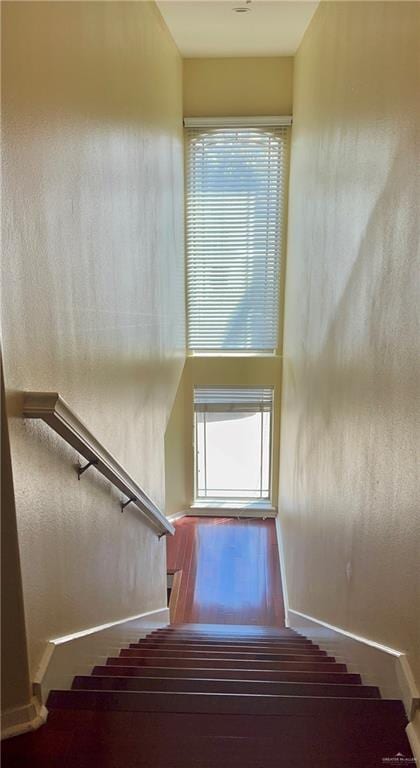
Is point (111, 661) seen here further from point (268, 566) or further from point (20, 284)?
point (268, 566)

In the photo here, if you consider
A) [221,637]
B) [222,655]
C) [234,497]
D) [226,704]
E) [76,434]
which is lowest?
[234,497]

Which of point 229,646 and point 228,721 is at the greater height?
point 228,721

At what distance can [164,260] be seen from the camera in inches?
196

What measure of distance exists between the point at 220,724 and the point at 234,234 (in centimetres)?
548

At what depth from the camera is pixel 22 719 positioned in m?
1.80

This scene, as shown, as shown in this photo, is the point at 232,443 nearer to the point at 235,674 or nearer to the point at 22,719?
the point at 235,674

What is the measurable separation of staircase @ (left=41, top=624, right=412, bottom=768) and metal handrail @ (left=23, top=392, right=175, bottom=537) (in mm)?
801

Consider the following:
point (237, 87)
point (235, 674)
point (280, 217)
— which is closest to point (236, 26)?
point (237, 87)

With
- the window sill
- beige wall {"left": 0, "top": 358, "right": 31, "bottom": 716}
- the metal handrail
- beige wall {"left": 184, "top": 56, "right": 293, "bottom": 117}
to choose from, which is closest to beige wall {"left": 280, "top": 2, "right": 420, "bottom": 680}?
the metal handrail

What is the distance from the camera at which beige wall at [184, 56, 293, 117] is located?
6.00 meters

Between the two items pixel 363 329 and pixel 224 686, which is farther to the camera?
pixel 363 329

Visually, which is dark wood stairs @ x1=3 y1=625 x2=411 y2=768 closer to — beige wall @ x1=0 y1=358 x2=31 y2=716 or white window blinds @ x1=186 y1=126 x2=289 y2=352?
beige wall @ x1=0 y1=358 x2=31 y2=716

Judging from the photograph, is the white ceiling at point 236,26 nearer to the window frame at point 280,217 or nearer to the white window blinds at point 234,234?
the window frame at point 280,217

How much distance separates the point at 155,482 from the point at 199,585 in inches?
78.2
